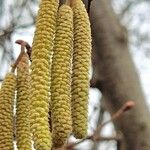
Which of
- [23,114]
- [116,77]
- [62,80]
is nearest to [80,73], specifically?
[62,80]

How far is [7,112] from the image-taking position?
1050mm

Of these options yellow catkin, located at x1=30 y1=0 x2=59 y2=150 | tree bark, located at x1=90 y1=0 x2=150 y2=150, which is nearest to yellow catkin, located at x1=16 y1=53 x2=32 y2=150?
yellow catkin, located at x1=30 y1=0 x2=59 y2=150

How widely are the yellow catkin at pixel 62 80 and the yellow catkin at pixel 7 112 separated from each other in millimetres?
112

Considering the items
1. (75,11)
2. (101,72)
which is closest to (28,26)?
(101,72)

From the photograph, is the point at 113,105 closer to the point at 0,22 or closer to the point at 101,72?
the point at 101,72

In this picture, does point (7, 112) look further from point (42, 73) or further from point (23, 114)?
point (42, 73)

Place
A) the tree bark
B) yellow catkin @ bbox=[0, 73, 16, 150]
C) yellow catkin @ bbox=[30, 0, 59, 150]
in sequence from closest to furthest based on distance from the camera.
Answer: yellow catkin @ bbox=[30, 0, 59, 150] → yellow catkin @ bbox=[0, 73, 16, 150] → the tree bark

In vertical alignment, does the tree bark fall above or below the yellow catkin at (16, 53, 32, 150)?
above

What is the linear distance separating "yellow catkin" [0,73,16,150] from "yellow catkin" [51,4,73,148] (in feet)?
0.37

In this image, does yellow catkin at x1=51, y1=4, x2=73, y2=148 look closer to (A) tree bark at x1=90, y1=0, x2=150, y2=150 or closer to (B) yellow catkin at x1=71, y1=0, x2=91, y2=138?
(B) yellow catkin at x1=71, y1=0, x2=91, y2=138

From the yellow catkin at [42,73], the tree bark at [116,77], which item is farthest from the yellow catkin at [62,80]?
the tree bark at [116,77]

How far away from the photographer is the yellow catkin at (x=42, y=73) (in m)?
0.89

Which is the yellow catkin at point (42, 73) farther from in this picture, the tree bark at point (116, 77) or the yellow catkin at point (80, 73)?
the tree bark at point (116, 77)

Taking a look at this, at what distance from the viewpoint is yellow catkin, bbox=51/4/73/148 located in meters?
0.92
